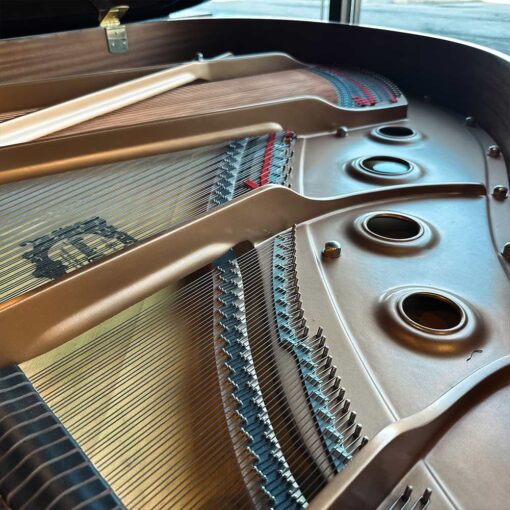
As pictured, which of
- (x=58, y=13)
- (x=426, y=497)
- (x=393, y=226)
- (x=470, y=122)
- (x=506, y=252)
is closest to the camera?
(x=426, y=497)

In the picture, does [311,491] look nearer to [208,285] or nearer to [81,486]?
[81,486]

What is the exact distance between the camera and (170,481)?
1.08 m

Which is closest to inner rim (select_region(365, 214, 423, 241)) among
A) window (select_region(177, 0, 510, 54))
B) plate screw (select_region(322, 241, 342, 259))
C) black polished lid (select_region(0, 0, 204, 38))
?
plate screw (select_region(322, 241, 342, 259))

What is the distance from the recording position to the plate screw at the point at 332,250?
166cm

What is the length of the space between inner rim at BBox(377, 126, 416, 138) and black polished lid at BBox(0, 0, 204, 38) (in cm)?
198

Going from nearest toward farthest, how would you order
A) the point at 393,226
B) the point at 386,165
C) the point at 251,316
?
the point at 251,316
the point at 393,226
the point at 386,165

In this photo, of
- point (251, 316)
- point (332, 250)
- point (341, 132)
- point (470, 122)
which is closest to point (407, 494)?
point (251, 316)

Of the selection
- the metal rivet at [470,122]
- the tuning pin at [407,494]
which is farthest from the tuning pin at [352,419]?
the metal rivet at [470,122]

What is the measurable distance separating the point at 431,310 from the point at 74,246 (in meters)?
1.17

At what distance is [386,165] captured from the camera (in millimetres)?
2322

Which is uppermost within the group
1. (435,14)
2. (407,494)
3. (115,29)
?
(115,29)

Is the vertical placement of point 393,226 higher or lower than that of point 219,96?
lower

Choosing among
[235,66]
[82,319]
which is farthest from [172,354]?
[235,66]

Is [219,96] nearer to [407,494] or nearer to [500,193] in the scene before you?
[500,193]
